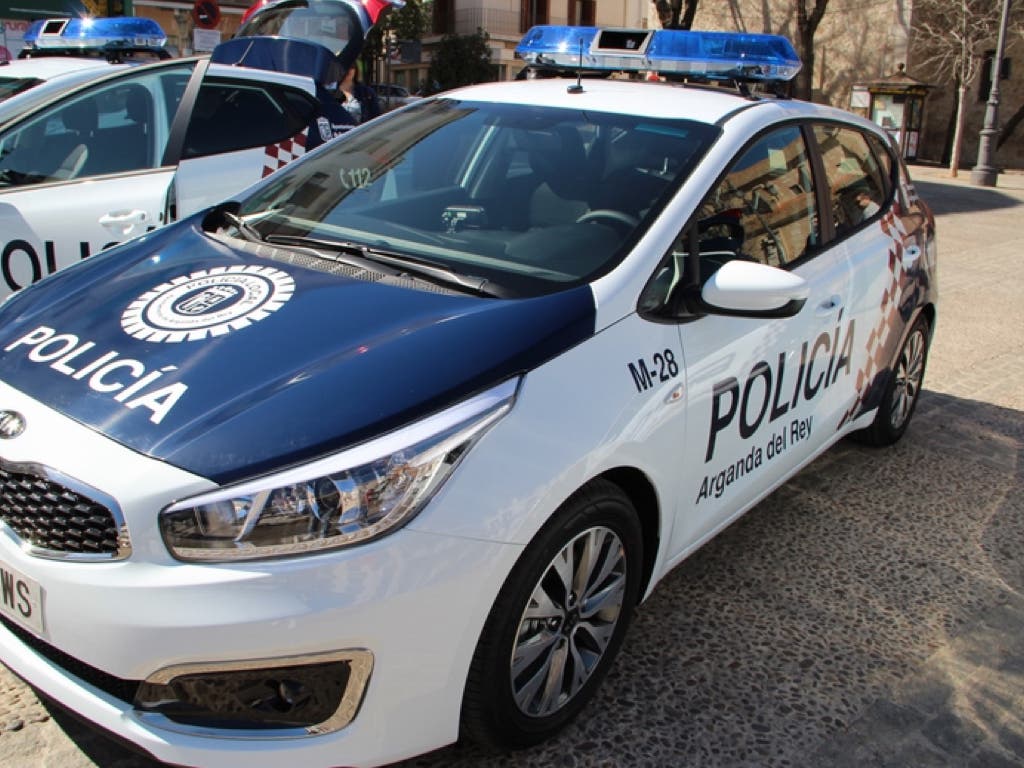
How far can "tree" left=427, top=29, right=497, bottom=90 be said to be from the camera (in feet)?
132

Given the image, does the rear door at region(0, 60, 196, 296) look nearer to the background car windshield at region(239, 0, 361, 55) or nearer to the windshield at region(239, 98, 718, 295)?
the background car windshield at region(239, 0, 361, 55)

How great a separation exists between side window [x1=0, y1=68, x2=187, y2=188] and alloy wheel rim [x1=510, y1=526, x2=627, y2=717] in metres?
3.27

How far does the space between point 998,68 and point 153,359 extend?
20.3 metres

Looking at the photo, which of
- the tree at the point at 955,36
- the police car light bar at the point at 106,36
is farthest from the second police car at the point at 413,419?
the tree at the point at 955,36

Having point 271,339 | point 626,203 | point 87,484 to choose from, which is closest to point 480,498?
point 271,339

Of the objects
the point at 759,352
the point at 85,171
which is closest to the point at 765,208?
the point at 759,352

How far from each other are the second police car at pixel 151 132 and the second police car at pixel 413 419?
128cm

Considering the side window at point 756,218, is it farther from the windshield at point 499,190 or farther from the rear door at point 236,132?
the rear door at point 236,132

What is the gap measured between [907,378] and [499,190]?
253 cm

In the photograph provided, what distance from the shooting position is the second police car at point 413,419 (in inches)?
72.4

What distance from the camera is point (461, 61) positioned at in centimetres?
4044

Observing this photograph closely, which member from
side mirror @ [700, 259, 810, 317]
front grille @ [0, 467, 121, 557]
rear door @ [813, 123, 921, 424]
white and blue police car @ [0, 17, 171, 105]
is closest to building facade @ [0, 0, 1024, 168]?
white and blue police car @ [0, 17, 171, 105]

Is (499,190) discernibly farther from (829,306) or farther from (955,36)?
(955,36)

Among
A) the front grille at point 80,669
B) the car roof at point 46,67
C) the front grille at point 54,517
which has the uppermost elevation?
the car roof at point 46,67
